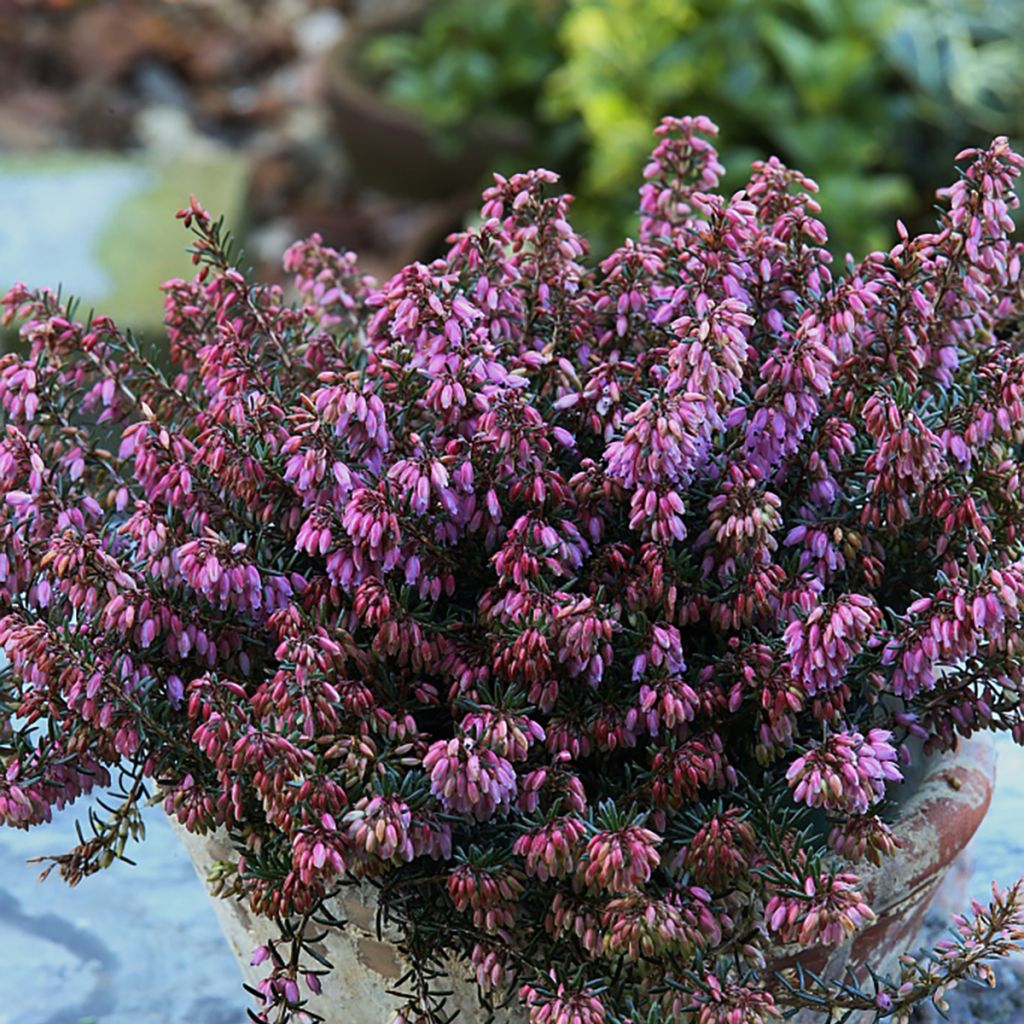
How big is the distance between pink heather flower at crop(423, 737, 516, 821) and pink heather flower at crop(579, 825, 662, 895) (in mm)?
68

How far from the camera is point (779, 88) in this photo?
3.92 metres

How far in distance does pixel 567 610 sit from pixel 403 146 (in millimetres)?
3353

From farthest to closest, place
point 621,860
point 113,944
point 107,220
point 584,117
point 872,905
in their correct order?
point 584,117
point 107,220
point 113,944
point 872,905
point 621,860

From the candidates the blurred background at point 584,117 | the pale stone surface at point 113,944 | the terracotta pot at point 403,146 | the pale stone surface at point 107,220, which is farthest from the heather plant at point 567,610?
the terracotta pot at point 403,146

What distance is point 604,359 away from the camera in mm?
1243

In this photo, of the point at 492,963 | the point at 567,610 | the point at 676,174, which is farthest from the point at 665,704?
the point at 676,174

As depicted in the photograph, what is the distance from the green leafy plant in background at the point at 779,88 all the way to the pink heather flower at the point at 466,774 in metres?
2.86

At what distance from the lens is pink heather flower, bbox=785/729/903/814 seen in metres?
1.00

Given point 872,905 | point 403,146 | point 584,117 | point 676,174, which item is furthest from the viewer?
point 403,146

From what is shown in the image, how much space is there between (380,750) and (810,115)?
3115 mm

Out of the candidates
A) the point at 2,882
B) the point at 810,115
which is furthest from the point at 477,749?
the point at 810,115

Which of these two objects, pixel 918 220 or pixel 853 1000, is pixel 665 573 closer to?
pixel 853 1000

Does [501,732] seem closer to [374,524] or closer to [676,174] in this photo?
[374,524]

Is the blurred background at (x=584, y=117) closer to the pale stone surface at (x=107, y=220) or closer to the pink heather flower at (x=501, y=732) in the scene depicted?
the pale stone surface at (x=107, y=220)
